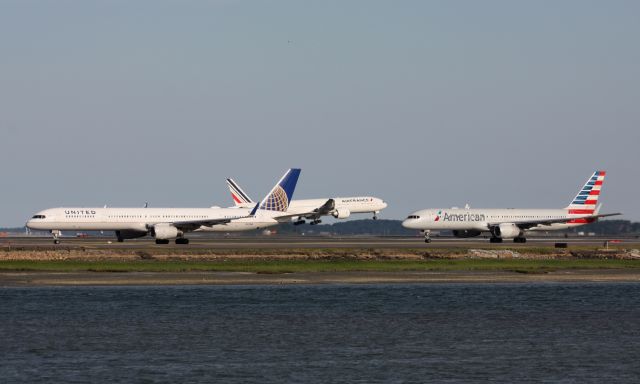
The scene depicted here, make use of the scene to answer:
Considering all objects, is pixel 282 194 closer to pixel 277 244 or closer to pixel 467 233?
pixel 277 244

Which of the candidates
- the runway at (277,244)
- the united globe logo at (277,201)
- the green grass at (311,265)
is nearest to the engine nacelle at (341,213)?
the united globe logo at (277,201)

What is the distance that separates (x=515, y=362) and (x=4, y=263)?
179ft

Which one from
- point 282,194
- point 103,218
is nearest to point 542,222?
point 282,194

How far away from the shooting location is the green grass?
82625 mm

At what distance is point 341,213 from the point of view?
185m

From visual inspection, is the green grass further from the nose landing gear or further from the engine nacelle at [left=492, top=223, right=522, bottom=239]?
the engine nacelle at [left=492, top=223, right=522, bottom=239]

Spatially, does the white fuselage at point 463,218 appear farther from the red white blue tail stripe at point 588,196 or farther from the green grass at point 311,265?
the green grass at point 311,265

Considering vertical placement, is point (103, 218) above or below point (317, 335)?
above

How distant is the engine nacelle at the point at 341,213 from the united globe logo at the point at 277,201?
41.4m

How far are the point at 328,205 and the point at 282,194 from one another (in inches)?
1481

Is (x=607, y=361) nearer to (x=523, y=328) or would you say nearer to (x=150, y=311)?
(x=523, y=328)

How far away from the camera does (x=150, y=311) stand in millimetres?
57656

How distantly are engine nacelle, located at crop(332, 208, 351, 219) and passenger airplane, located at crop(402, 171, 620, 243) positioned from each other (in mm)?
43146

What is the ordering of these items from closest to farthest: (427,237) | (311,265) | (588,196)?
(311,265) < (427,237) < (588,196)
